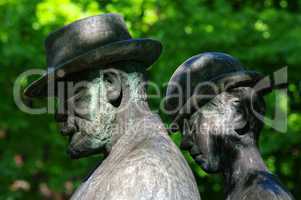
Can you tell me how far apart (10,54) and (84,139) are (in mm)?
9282

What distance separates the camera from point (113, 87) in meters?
4.36

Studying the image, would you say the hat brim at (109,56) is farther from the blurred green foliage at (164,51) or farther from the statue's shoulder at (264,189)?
the blurred green foliage at (164,51)

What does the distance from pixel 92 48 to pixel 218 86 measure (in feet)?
4.20

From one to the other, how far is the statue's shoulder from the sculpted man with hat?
0.72m

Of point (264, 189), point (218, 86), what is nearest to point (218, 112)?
point (218, 86)

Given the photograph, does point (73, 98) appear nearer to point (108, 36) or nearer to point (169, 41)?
point (108, 36)

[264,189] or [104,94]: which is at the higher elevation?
[104,94]

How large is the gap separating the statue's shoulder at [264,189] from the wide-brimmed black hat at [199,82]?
78cm

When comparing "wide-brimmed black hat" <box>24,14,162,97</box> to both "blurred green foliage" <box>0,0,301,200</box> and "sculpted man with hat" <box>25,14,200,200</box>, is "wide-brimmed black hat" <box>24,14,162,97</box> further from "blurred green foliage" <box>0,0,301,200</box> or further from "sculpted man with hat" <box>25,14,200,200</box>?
"blurred green foliage" <box>0,0,301,200</box>

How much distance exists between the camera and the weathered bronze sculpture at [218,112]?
5129 millimetres

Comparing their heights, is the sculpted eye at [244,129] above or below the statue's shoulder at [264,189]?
above

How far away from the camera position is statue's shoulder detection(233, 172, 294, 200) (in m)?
4.49

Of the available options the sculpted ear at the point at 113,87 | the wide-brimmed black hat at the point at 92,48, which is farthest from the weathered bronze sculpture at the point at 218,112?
the sculpted ear at the point at 113,87

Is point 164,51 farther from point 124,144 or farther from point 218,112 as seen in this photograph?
point 124,144
